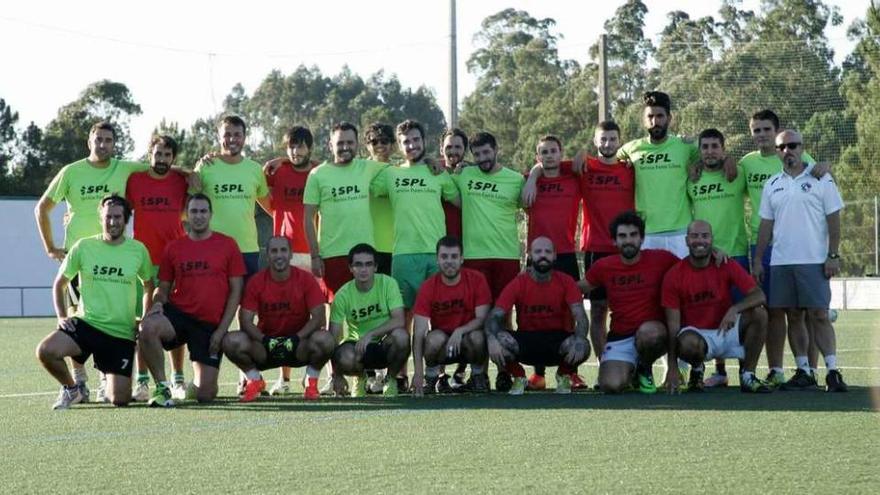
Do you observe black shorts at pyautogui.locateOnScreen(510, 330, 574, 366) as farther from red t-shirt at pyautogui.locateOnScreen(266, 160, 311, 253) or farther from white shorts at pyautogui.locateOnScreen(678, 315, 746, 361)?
red t-shirt at pyautogui.locateOnScreen(266, 160, 311, 253)

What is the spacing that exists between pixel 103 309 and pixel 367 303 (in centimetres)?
196

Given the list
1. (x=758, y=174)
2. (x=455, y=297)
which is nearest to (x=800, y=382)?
(x=758, y=174)

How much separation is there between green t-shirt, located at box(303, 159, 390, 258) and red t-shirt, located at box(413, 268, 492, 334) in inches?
32.0

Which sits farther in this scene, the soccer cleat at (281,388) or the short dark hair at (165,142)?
the soccer cleat at (281,388)

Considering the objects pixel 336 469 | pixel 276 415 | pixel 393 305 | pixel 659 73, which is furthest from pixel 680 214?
pixel 659 73

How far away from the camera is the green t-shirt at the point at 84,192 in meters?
11.4

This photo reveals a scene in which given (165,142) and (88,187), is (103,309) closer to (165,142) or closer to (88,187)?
(88,187)

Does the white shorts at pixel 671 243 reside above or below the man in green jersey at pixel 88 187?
below

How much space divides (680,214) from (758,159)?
2.47ft

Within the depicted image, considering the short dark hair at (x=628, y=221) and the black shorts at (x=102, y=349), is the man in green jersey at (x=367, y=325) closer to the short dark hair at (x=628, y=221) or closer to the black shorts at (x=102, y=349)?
the black shorts at (x=102, y=349)

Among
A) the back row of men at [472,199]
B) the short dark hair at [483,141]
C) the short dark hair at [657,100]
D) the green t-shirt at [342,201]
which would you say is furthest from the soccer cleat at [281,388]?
the short dark hair at [657,100]

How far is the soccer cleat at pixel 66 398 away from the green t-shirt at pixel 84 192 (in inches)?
50.4

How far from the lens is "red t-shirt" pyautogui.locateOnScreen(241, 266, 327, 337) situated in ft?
36.8

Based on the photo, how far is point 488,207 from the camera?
11.7 metres
